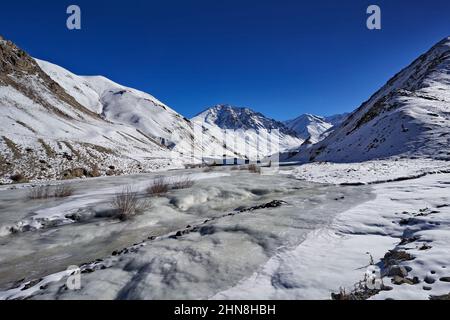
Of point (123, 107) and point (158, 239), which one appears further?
point (123, 107)

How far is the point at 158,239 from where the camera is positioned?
7965mm

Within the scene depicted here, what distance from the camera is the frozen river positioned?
527 cm

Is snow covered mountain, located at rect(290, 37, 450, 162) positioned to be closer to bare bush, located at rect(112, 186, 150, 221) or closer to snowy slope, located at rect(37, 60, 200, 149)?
bare bush, located at rect(112, 186, 150, 221)

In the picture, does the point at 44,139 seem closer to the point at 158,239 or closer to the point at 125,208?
the point at 125,208

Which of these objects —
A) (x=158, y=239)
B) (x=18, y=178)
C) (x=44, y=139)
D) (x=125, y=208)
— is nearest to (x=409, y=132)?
(x=125, y=208)

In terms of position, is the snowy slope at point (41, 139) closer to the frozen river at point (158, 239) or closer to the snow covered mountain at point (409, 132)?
the frozen river at point (158, 239)

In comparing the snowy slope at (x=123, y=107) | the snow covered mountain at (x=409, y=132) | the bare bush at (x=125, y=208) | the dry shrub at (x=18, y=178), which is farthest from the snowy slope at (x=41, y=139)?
the snowy slope at (x=123, y=107)

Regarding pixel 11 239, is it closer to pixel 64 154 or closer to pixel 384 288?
pixel 384 288

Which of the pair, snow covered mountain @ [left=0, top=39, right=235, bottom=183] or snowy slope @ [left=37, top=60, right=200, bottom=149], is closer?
snow covered mountain @ [left=0, top=39, right=235, bottom=183]

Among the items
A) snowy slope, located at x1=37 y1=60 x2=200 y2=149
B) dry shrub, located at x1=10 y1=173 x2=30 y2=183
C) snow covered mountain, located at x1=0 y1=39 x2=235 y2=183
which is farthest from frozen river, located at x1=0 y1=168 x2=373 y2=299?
snowy slope, located at x1=37 y1=60 x2=200 y2=149

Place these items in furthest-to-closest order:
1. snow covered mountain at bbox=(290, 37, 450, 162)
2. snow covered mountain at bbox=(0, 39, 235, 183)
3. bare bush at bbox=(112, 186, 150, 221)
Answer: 1. snow covered mountain at bbox=(290, 37, 450, 162)
2. snow covered mountain at bbox=(0, 39, 235, 183)
3. bare bush at bbox=(112, 186, 150, 221)

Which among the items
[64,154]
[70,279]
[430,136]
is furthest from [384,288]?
[64,154]

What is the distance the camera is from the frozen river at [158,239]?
17.3 ft

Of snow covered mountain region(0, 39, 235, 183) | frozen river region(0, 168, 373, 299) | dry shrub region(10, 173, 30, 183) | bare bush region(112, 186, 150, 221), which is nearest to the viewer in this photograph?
frozen river region(0, 168, 373, 299)
